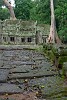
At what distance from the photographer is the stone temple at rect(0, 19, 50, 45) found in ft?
138

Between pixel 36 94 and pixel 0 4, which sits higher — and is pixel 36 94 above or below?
below

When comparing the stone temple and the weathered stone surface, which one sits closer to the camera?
the weathered stone surface

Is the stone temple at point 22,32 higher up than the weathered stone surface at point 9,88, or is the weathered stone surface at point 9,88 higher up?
the weathered stone surface at point 9,88

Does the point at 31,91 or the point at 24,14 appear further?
the point at 24,14

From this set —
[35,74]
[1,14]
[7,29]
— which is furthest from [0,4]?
[35,74]

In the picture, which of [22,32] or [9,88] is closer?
[9,88]

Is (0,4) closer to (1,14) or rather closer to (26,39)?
(1,14)

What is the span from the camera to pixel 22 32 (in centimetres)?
4288

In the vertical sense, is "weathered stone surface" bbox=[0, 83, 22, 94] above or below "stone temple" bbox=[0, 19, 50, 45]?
above

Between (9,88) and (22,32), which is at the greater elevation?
(9,88)

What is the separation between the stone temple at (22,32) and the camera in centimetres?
4212

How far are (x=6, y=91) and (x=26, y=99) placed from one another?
0.56m

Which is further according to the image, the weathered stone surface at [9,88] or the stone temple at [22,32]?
the stone temple at [22,32]

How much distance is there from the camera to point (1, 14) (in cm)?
7138
